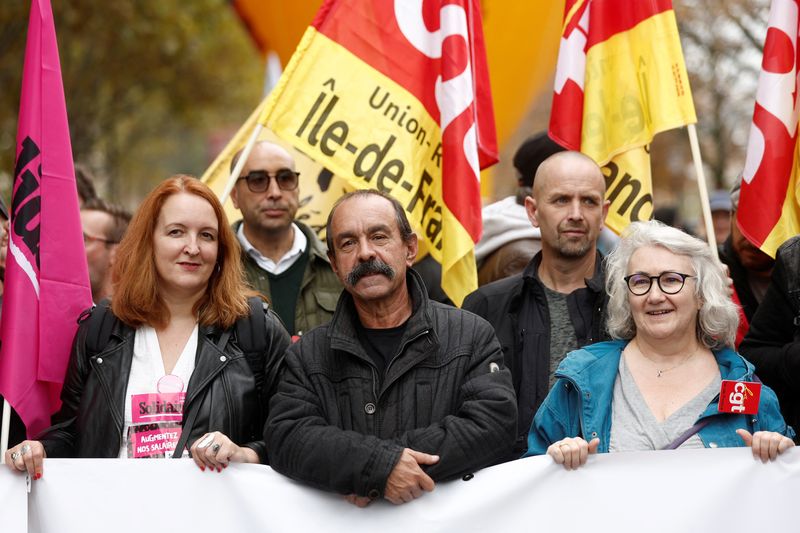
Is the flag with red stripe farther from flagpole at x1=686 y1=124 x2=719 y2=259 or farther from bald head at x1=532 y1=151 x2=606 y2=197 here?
flagpole at x1=686 y1=124 x2=719 y2=259

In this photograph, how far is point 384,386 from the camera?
13.2ft

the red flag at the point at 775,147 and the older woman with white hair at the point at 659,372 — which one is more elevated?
the red flag at the point at 775,147

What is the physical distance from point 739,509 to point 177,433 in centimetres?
196

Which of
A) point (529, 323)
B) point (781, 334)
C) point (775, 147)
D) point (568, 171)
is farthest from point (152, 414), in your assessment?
point (775, 147)

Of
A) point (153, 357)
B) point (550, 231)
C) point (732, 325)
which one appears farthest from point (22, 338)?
point (732, 325)

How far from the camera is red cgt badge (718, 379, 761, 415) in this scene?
156 inches

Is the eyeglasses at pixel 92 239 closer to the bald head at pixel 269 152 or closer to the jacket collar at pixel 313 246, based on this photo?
the jacket collar at pixel 313 246

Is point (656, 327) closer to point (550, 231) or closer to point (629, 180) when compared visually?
point (550, 231)

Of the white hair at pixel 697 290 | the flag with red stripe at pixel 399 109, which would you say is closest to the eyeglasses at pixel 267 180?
the flag with red stripe at pixel 399 109

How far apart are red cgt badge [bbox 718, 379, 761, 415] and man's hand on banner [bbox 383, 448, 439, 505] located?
986 mm

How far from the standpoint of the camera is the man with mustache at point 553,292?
4.86 metres

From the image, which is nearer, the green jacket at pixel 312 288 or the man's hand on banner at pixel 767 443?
the man's hand on banner at pixel 767 443

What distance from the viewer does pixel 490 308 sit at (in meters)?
5.09

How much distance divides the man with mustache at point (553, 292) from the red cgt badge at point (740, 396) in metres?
0.83
